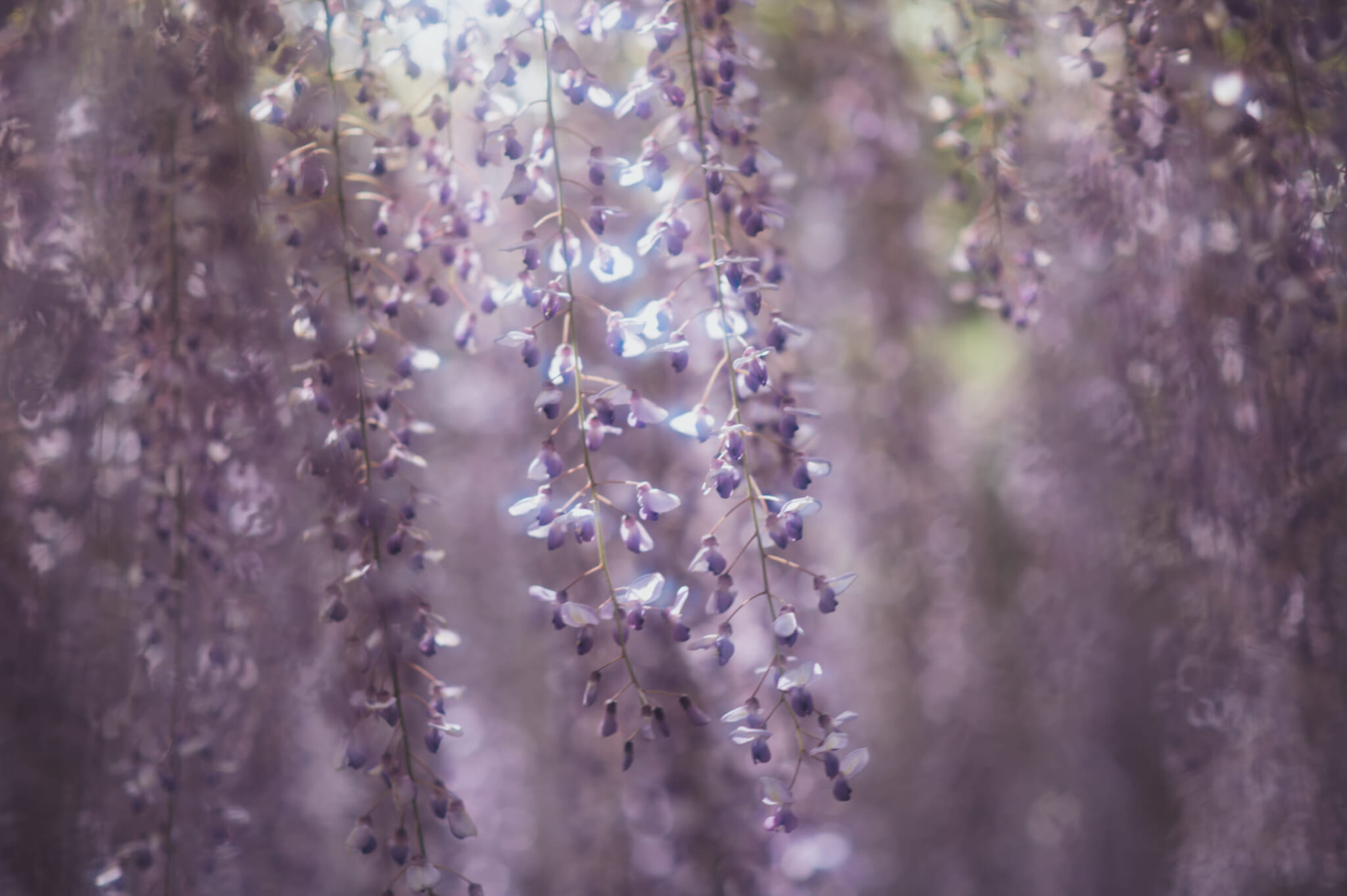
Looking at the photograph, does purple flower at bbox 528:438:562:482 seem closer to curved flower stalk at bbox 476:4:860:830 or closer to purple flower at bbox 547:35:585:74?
curved flower stalk at bbox 476:4:860:830

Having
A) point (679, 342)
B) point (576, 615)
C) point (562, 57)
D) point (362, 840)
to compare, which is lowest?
point (362, 840)

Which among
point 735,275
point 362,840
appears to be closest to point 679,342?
point 735,275

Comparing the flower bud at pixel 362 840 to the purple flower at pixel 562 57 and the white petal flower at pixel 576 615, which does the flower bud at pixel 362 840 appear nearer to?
the white petal flower at pixel 576 615

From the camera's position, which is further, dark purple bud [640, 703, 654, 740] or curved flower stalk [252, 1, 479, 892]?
curved flower stalk [252, 1, 479, 892]

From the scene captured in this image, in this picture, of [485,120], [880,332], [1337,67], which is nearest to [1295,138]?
[1337,67]

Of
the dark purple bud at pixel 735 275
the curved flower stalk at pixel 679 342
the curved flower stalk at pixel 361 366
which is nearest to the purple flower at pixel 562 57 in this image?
the curved flower stalk at pixel 679 342

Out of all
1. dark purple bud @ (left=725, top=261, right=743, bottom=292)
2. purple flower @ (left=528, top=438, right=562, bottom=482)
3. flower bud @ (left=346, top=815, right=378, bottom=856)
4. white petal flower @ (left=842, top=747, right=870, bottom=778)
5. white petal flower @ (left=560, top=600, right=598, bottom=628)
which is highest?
dark purple bud @ (left=725, top=261, right=743, bottom=292)

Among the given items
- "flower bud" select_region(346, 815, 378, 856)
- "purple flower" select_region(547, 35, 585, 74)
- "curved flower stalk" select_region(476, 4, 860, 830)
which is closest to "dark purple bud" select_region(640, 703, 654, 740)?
"curved flower stalk" select_region(476, 4, 860, 830)

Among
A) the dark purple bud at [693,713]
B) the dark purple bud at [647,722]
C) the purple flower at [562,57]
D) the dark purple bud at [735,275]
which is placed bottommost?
the dark purple bud at [693,713]

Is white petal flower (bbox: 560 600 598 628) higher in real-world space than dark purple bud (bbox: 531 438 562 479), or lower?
lower

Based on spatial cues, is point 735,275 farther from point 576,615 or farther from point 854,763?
point 854,763

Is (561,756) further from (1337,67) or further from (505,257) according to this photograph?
(1337,67)

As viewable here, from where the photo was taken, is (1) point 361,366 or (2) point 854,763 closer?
(2) point 854,763
